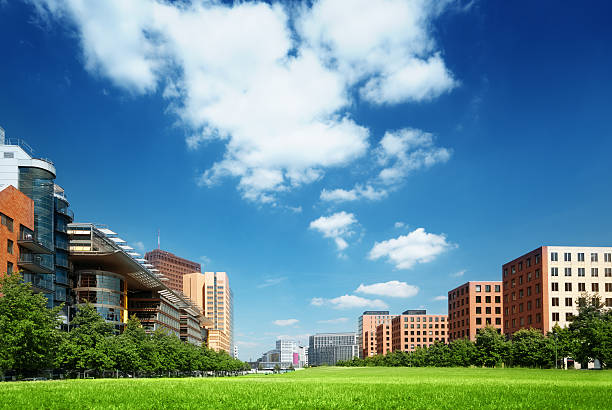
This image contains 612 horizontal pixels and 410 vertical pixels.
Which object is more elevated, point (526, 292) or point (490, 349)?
point (526, 292)

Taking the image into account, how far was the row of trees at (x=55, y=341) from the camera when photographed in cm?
4828

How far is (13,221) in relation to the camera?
3105 inches

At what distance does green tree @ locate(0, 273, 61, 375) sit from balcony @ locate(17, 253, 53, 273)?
28066mm

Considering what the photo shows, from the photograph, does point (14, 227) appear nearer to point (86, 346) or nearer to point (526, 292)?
point (86, 346)

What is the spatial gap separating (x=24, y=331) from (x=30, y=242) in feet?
119

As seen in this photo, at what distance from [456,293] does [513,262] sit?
42.6 metres

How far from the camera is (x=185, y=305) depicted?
7343 inches

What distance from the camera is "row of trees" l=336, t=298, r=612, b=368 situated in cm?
7044

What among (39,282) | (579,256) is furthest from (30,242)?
(579,256)

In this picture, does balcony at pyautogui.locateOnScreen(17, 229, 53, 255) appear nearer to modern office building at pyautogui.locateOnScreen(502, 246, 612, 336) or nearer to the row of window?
modern office building at pyautogui.locateOnScreen(502, 246, 612, 336)

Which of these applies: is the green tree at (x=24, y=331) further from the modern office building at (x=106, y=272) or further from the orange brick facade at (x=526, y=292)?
the orange brick facade at (x=526, y=292)

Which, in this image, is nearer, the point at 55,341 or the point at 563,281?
the point at 55,341

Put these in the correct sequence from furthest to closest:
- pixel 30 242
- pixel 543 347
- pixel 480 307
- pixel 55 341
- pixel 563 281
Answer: pixel 480 307, pixel 563 281, pixel 543 347, pixel 30 242, pixel 55 341

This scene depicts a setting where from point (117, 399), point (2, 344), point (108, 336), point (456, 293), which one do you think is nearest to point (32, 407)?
point (117, 399)
